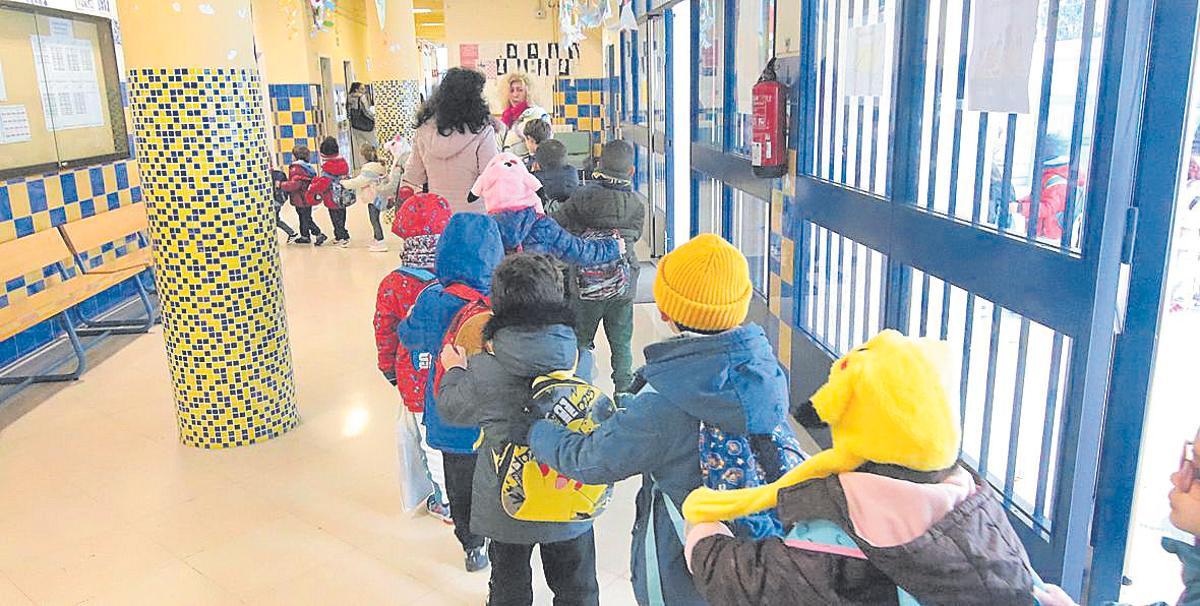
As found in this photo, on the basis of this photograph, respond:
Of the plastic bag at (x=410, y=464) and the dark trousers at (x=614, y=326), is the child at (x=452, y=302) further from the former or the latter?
the dark trousers at (x=614, y=326)

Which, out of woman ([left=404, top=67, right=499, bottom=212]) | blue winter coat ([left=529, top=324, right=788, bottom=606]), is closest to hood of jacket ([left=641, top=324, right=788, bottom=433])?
blue winter coat ([left=529, top=324, right=788, bottom=606])

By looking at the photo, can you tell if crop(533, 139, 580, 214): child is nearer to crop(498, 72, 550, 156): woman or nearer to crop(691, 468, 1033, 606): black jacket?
crop(498, 72, 550, 156): woman

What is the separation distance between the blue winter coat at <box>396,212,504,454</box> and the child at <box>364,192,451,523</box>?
0.09 m

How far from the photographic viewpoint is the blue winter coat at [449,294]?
88.8 inches

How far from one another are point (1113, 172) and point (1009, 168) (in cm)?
42

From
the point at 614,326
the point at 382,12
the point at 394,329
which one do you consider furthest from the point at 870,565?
the point at 382,12

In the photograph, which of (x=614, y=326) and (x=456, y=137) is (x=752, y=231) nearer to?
(x=614, y=326)

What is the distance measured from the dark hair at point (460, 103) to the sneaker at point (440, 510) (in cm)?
164

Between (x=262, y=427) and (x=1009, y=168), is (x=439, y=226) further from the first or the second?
(x=1009, y=168)

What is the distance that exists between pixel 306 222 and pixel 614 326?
570cm

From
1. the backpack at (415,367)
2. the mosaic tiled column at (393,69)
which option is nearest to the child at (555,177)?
the backpack at (415,367)

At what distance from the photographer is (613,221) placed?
3.48m

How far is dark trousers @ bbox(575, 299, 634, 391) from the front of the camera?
11.8ft

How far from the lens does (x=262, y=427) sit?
12.2 feet
